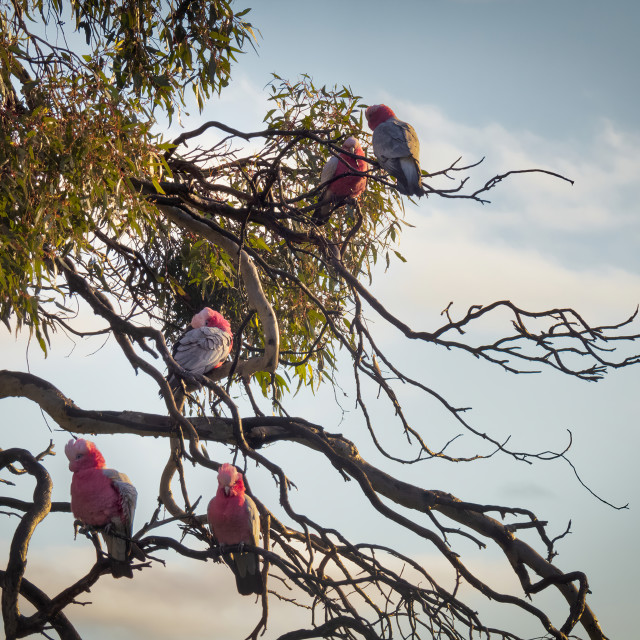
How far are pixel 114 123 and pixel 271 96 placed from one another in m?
1.53

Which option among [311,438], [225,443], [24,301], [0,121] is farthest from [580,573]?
[0,121]

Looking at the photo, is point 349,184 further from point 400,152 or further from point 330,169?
point 400,152

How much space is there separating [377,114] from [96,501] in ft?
6.73

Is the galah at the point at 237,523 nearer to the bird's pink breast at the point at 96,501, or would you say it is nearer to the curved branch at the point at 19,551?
the bird's pink breast at the point at 96,501

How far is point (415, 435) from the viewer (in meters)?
2.99

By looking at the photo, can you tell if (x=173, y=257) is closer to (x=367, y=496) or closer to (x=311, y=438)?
(x=311, y=438)

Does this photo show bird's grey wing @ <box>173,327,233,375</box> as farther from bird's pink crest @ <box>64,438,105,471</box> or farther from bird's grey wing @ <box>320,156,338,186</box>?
bird's grey wing @ <box>320,156,338,186</box>

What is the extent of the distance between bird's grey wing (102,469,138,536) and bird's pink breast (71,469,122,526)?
0.04 ft

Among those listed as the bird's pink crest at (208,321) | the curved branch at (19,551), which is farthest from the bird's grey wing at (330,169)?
the curved branch at (19,551)

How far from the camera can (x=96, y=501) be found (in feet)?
8.16

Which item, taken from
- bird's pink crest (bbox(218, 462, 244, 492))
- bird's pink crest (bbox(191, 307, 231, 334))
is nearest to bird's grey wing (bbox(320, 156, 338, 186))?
bird's pink crest (bbox(191, 307, 231, 334))

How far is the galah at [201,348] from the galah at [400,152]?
100 cm

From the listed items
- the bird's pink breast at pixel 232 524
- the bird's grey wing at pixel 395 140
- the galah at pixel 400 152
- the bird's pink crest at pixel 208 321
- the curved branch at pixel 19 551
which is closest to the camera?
the bird's pink breast at pixel 232 524

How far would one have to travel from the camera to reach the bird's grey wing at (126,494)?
2506 millimetres
